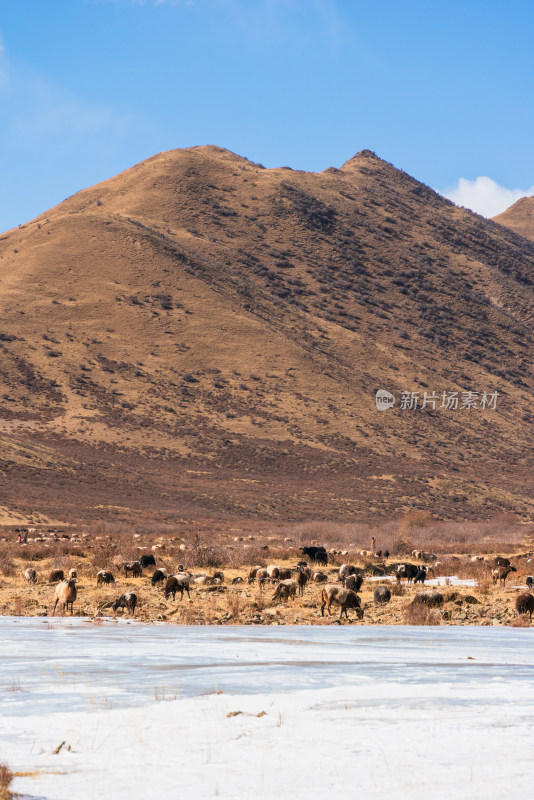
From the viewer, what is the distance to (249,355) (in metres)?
93.1

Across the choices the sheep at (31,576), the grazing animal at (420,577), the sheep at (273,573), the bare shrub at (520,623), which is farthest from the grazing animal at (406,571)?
the sheep at (31,576)

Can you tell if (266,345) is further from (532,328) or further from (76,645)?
(76,645)

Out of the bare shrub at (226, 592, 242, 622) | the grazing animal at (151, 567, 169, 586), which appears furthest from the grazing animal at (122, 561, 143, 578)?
the bare shrub at (226, 592, 242, 622)

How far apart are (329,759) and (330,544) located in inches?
1432

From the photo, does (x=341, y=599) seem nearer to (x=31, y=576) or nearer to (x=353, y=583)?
(x=353, y=583)

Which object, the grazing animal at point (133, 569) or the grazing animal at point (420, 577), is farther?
the grazing animal at point (420, 577)

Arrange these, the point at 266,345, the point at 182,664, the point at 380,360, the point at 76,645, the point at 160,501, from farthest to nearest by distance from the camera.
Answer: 1. the point at 380,360
2. the point at 266,345
3. the point at 160,501
4. the point at 76,645
5. the point at 182,664

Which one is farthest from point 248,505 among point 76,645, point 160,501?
point 76,645

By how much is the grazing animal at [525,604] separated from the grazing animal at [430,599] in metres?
1.69

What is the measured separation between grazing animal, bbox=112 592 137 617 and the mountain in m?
40.3

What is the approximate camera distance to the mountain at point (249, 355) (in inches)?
2827

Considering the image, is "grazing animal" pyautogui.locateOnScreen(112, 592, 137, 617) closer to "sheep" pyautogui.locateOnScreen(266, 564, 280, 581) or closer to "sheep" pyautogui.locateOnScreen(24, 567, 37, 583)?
"sheep" pyautogui.locateOnScreen(266, 564, 280, 581)

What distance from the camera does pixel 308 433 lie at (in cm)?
8381

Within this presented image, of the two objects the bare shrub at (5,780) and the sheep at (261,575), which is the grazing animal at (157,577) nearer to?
the sheep at (261,575)
